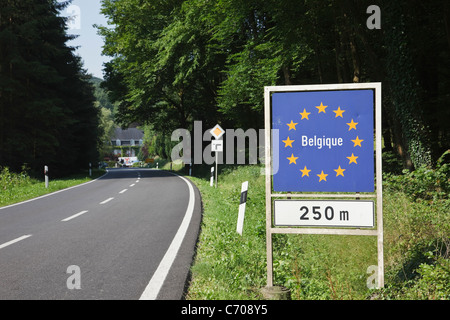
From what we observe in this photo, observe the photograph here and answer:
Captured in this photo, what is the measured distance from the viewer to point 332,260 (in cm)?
601

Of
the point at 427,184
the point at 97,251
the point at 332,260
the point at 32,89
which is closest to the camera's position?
the point at 332,260

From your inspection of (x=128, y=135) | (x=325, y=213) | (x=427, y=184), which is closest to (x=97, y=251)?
(x=325, y=213)

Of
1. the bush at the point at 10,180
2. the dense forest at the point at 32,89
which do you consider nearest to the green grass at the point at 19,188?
the bush at the point at 10,180

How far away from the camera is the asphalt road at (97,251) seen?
15.2 ft

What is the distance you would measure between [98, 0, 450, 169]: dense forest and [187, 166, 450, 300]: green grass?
4.90 m

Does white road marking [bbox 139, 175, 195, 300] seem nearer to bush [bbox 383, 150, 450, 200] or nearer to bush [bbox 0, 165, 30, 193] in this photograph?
bush [bbox 383, 150, 450, 200]

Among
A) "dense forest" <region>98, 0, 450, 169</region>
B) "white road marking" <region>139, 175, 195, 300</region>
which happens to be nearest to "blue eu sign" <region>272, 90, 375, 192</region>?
"white road marking" <region>139, 175, 195, 300</region>

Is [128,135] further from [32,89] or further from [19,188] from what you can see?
[19,188]

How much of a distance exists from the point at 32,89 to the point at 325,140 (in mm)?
26843

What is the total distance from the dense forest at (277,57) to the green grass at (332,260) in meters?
4.90

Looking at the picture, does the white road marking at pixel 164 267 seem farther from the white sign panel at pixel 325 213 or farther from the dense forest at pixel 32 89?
the dense forest at pixel 32 89

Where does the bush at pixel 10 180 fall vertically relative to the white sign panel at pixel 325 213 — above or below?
below

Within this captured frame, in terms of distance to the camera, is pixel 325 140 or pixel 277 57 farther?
pixel 277 57

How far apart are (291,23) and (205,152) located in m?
21.0
